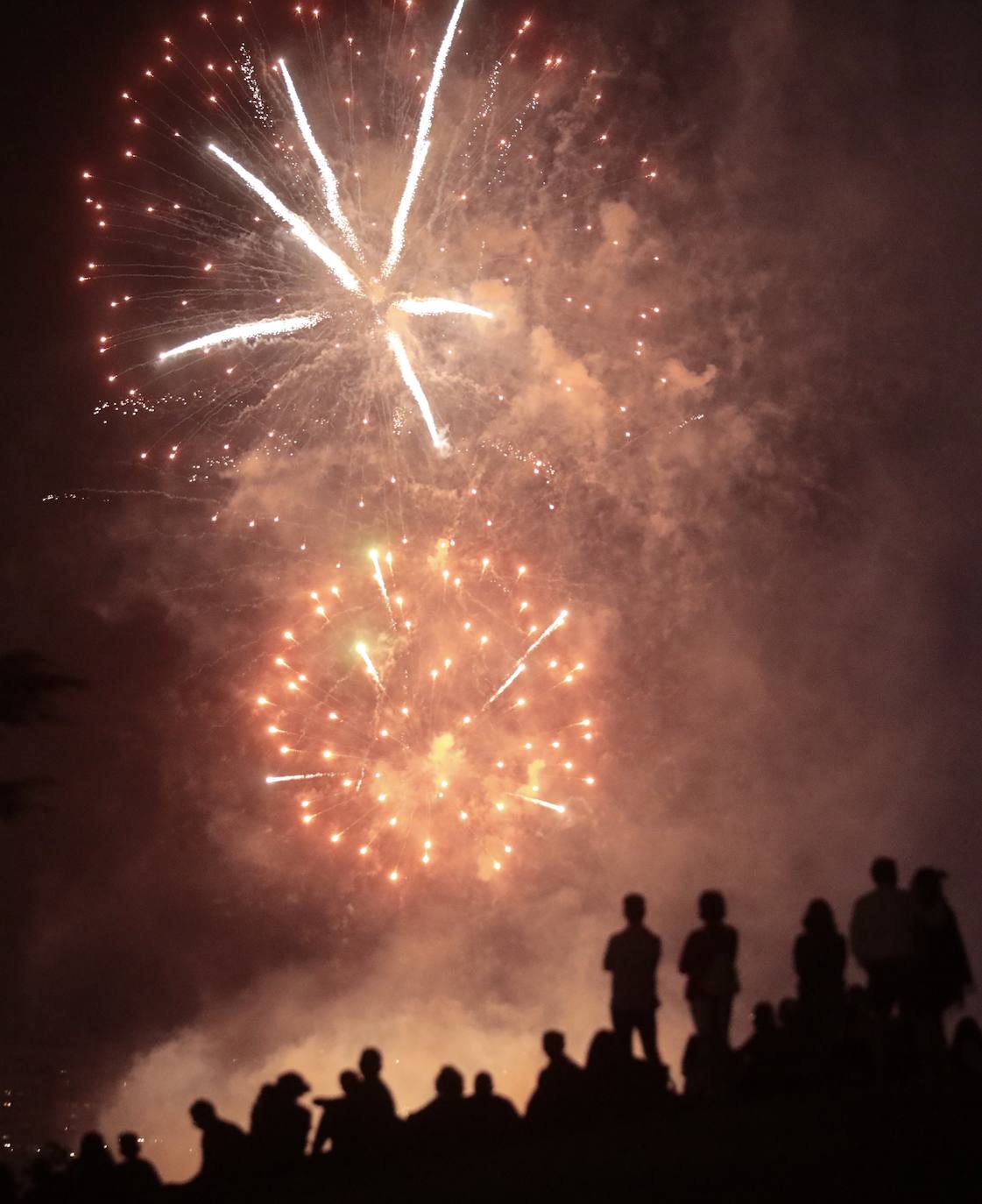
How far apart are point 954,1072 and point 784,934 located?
17797 mm

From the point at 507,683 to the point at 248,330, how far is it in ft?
24.2

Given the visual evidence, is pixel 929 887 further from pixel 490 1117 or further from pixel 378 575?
pixel 378 575

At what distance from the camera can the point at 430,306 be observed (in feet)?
65.4

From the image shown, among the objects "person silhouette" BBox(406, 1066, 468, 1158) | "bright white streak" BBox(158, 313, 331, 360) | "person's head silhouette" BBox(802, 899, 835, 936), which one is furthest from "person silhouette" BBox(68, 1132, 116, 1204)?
"bright white streak" BBox(158, 313, 331, 360)

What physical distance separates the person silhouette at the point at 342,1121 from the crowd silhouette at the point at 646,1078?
0.03 ft

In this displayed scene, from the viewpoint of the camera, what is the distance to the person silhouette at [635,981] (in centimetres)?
931

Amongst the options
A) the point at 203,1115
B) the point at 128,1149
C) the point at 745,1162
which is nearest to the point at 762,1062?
the point at 745,1162

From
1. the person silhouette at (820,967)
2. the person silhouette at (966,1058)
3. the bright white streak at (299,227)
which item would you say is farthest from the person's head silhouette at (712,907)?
the bright white streak at (299,227)

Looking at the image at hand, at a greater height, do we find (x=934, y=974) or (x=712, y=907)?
(x=712, y=907)

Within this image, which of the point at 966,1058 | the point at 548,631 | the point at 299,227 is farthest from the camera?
the point at 548,631

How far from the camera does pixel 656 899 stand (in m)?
25.9

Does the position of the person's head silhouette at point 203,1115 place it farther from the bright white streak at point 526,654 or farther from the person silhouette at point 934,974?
the bright white streak at point 526,654

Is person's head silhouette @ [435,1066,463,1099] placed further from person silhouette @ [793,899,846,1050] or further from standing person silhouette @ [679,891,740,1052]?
person silhouette @ [793,899,846,1050]

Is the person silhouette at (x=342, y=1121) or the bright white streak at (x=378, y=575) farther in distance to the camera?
the bright white streak at (x=378, y=575)
